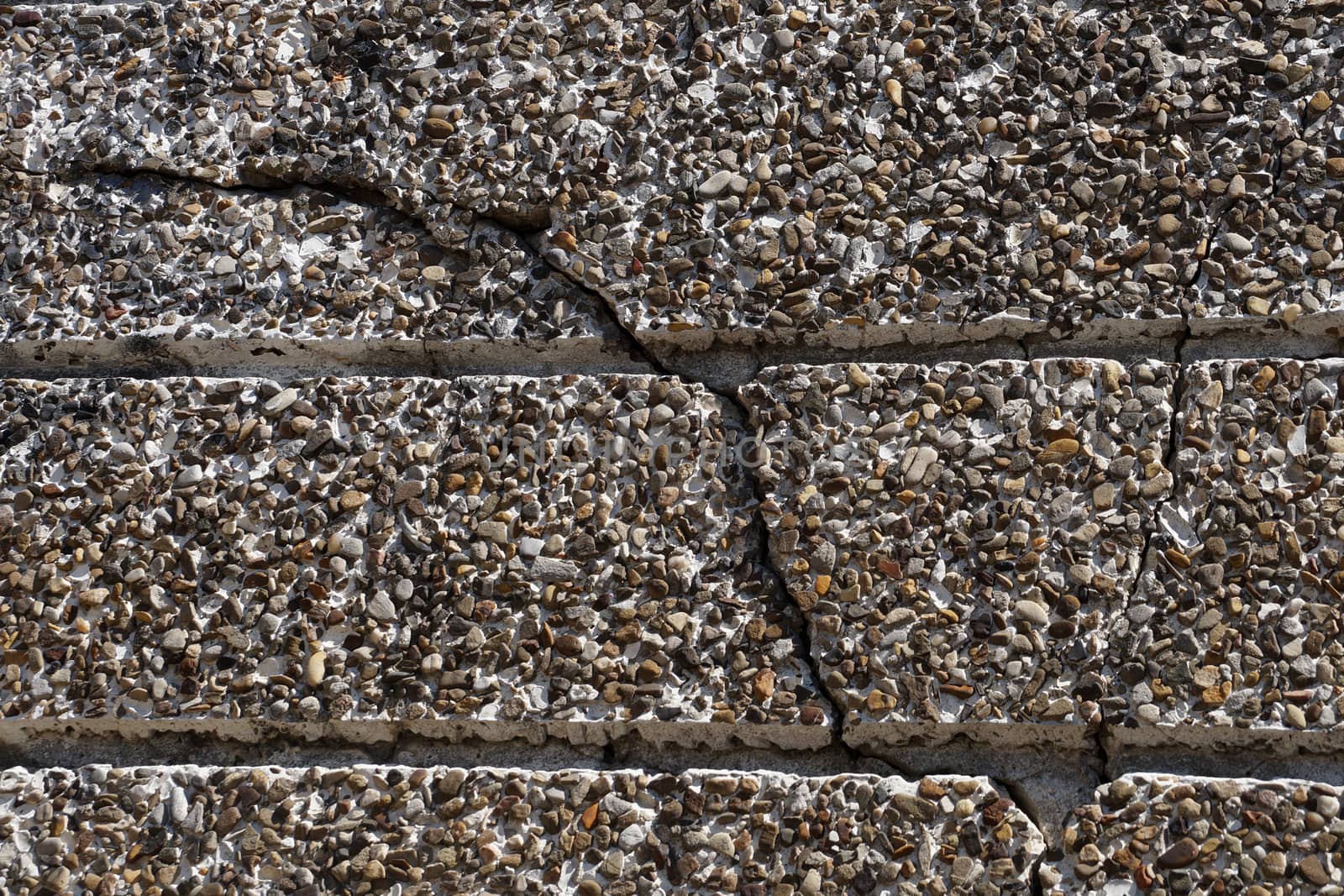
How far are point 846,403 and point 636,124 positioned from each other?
305 mm

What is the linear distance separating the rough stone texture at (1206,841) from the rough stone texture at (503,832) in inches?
1.8

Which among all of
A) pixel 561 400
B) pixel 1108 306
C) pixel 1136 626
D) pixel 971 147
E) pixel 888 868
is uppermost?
pixel 971 147

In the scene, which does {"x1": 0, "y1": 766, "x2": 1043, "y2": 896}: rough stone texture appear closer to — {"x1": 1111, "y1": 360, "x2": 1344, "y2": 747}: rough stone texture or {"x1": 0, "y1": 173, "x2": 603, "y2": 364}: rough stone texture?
{"x1": 1111, "y1": 360, "x2": 1344, "y2": 747}: rough stone texture

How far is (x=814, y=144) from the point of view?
89 cm

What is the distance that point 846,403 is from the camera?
0.86 m

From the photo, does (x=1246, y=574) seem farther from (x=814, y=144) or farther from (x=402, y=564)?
(x=402, y=564)

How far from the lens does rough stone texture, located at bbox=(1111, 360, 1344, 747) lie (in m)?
0.80

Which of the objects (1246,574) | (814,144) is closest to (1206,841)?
(1246,574)

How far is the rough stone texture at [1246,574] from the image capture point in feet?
2.61

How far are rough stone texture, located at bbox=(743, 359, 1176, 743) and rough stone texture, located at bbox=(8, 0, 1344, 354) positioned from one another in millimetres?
60

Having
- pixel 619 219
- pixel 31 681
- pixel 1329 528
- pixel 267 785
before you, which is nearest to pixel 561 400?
pixel 619 219

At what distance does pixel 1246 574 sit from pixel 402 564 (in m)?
0.68

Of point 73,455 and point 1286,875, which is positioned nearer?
point 1286,875

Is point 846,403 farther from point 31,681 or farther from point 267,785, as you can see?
point 31,681
